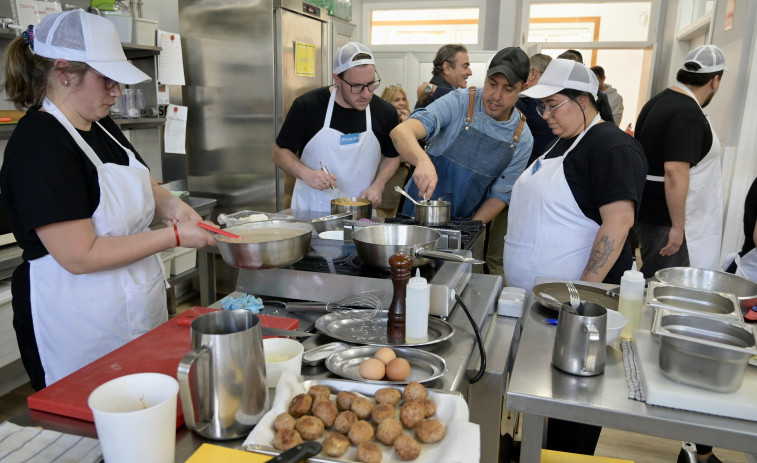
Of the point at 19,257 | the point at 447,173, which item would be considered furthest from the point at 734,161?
the point at 19,257

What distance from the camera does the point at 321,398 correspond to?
1026 millimetres

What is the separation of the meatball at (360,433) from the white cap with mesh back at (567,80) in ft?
4.88

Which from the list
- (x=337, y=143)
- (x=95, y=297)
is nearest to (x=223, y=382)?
(x=95, y=297)

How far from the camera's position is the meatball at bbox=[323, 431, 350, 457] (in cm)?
91

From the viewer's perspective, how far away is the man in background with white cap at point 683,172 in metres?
3.09

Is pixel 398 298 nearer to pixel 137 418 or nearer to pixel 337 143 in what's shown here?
pixel 137 418

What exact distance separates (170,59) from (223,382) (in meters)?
3.59

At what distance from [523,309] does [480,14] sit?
19.8 feet

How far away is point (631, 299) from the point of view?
1.50 metres

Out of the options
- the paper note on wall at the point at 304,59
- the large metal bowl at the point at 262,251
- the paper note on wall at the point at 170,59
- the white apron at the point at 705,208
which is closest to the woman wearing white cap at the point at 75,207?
the large metal bowl at the point at 262,251

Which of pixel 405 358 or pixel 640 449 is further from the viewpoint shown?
pixel 640 449

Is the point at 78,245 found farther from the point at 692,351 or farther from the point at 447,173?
the point at 447,173

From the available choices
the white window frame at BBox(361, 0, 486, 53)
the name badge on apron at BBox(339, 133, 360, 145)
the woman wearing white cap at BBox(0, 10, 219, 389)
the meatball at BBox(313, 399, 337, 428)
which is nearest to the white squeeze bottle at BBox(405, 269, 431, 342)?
the meatball at BBox(313, 399, 337, 428)

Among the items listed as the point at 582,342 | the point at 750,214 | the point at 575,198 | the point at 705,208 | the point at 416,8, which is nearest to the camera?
the point at 582,342
